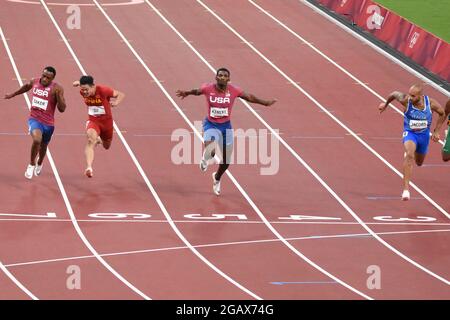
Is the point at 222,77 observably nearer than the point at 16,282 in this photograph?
No

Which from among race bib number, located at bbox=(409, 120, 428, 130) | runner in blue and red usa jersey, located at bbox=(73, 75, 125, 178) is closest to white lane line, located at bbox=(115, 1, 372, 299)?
runner in blue and red usa jersey, located at bbox=(73, 75, 125, 178)

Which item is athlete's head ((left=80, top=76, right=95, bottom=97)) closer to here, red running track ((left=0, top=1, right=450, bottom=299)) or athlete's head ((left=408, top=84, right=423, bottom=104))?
red running track ((left=0, top=1, right=450, bottom=299))

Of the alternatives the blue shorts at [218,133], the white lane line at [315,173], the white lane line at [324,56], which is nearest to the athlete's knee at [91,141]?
the blue shorts at [218,133]

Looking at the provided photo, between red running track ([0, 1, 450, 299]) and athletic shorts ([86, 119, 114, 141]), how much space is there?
2.23 ft

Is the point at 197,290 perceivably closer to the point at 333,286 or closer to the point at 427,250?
the point at 333,286

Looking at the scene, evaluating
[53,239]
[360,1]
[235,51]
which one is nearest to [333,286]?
[53,239]

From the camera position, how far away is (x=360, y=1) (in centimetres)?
3253

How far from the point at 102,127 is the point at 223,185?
205 cm

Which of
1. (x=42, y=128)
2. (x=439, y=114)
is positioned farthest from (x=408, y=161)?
(x=42, y=128)

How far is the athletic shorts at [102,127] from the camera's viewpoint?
19.7 m

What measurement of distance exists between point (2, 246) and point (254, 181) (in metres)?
5.21

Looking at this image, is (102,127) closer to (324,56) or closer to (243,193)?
(243,193)

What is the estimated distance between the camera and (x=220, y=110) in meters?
19.5

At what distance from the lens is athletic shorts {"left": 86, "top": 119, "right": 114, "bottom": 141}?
777 inches
